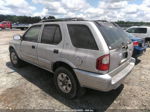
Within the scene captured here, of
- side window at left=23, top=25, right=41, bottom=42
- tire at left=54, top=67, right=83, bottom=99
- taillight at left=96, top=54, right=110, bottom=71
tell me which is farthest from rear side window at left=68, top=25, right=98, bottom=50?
side window at left=23, top=25, right=41, bottom=42

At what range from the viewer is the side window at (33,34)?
163 inches

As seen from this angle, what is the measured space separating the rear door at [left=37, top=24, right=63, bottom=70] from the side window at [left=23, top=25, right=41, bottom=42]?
0.33 meters

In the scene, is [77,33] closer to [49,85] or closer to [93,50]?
[93,50]

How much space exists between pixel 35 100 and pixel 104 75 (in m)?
1.79

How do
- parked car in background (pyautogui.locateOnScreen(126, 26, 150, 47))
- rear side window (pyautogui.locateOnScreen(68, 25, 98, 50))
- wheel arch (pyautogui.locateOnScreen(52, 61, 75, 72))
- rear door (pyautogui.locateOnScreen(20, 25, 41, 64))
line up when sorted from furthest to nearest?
parked car in background (pyautogui.locateOnScreen(126, 26, 150, 47))
rear door (pyautogui.locateOnScreen(20, 25, 41, 64))
wheel arch (pyautogui.locateOnScreen(52, 61, 75, 72))
rear side window (pyautogui.locateOnScreen(68, 25, 98, 50))

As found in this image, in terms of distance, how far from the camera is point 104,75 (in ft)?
8.77

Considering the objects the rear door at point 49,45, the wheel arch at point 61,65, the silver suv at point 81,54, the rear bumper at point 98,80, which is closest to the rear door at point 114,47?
the silver suv at point 81,54

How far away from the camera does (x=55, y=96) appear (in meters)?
3.52

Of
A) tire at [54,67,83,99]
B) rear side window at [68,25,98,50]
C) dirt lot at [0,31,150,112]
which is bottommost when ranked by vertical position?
dirt lot at [0,31,150,112]

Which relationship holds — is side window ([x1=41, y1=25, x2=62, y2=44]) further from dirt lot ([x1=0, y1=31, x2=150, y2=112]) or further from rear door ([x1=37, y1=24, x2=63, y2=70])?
dirt lot ([x1=0, y1=31, x2=150, y2=112])

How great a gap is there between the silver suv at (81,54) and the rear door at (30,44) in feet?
0.20

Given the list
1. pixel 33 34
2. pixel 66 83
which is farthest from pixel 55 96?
pixel 33 34

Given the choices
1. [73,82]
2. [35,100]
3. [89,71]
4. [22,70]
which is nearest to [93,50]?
[89,71]

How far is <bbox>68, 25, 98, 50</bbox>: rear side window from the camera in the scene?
2771mm
